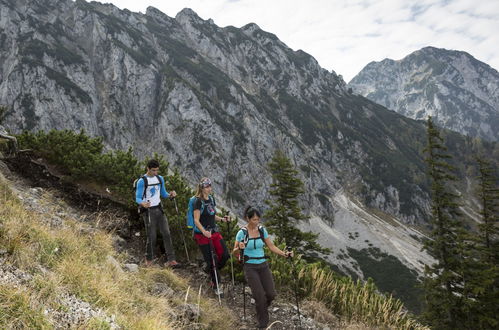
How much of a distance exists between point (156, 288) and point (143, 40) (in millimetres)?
173688

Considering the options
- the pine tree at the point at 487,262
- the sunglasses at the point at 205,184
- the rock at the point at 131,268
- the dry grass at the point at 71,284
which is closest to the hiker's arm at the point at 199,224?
the sunglasses at the point at 205,184

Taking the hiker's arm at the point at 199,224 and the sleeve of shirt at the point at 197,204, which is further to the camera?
the sleeve of shirt at the point at 197,204

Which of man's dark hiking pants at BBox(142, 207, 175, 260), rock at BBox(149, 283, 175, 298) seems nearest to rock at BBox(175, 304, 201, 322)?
rock at BBox(149, 283, 175, 298)

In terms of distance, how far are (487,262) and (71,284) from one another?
29.5 metres

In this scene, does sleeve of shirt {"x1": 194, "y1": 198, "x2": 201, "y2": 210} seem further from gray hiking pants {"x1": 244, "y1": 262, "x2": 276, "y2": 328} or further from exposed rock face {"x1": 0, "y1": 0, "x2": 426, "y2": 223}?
exposed rock face {"x1": 0, "y1": 0, "x2": 426, "y2": 223}

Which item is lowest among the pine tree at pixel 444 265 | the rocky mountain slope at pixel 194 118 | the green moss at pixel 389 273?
the green moss at pixel 389 273

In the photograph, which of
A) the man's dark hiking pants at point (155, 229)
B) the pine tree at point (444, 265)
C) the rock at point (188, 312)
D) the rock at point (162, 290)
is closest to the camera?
the rock at point (188, 312)

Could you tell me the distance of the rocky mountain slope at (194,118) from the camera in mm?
108875

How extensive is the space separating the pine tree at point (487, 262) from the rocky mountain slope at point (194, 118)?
7121 centimetres

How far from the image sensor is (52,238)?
465 centimetres

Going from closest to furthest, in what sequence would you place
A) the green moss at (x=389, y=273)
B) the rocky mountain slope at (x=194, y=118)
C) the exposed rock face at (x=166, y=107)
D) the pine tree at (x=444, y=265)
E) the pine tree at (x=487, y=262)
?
the pine tree at (x=487, y=262)
the pine tree at (x=444, y=265)
the green moss at (x=389, y=273)
the rocky mountain slope at (x=194, y=118)
the exposed rock face at (x=166, y=107)

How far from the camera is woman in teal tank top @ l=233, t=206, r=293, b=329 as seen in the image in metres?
5.65

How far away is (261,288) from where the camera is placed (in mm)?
5660

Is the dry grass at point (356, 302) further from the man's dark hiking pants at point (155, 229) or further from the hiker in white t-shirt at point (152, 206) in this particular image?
the hiker in white t-shirt at point (152, 206)
